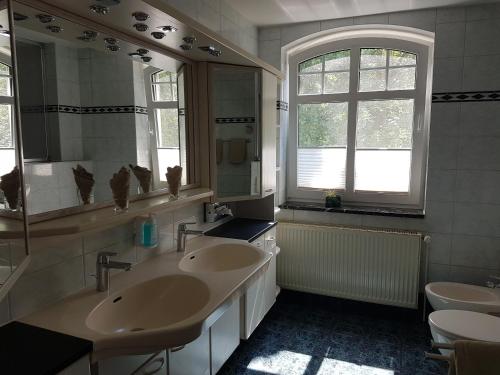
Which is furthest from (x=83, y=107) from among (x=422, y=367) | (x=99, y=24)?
(x=422, y=367)

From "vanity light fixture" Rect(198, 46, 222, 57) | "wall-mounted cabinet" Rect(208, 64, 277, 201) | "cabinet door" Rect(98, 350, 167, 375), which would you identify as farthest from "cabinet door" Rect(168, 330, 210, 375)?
"vanity light fixture" Rect(198, 46, 222, 57)

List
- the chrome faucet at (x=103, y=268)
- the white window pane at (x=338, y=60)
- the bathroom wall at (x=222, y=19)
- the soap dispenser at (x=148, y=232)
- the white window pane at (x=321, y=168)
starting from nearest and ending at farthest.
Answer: the chrome faucet at (x=103, y=268) < the soap dispenser at (x=148, y=232) < the bathroom wall at (x=222, y=19) < the white window pane at (x=338, y=60) < the white window pane at (x=321, y=168)

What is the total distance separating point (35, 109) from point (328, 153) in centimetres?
241

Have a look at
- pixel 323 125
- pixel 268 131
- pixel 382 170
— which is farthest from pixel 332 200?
pixel 268 131

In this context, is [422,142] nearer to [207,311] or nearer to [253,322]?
[253,322]

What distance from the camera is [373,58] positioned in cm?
302

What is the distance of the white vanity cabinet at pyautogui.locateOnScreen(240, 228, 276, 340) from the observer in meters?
2.38

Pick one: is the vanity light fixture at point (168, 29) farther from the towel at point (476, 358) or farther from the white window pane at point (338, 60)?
the white window pane at point (338, 60)

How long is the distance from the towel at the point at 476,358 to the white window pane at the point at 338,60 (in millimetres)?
2366

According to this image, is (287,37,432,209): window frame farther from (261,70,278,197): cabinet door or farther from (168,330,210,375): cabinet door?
(168,330,210,375): cabinet door

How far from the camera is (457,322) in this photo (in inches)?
79.1

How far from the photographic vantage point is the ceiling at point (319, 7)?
8.34ft

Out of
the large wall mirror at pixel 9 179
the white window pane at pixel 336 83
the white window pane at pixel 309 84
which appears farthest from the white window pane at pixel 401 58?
the large wall mirror at pixel 9 179

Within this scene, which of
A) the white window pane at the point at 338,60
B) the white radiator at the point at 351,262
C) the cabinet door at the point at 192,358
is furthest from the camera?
the white window pane at the point at 338,60
